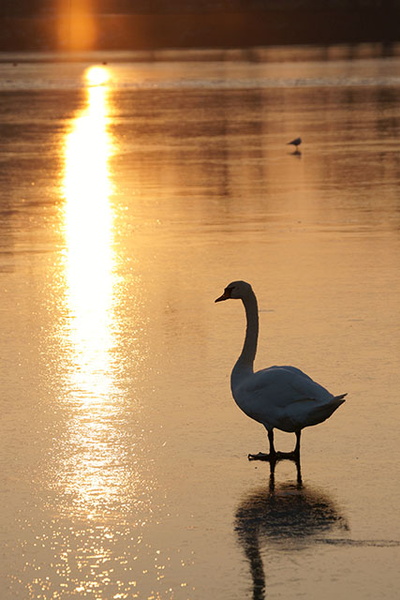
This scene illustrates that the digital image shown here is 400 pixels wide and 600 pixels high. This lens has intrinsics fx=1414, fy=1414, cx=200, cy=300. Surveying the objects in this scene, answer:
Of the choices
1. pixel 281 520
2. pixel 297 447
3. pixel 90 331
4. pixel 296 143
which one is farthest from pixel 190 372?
pixel 296 143

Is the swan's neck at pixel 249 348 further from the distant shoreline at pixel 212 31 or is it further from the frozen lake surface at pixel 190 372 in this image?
the distant shoreline at pixel 212 31

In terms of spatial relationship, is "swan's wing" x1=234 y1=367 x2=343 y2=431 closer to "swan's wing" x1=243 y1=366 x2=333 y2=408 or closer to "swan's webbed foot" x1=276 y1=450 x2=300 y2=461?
"swan's wing" x1=243 y1=366 x2=333 y2=408

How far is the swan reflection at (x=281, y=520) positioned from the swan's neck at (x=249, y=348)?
2.34ft

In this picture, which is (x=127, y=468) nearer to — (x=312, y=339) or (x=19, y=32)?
(x=312, y=339)

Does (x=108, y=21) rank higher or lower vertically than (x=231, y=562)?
higher

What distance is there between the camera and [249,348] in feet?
25.2

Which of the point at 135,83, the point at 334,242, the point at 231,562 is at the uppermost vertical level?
the point at 135,83

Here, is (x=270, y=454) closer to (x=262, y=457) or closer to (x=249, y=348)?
(x=262, y=457)

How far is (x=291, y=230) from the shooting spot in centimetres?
1523

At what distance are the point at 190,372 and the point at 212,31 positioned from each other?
370ft

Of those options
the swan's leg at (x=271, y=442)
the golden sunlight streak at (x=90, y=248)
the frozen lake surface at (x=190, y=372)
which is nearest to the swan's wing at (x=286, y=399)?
the swan's leg at (x=271, y=442)

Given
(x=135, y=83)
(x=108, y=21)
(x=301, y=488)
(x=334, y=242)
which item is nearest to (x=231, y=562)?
(x=301, y=488)

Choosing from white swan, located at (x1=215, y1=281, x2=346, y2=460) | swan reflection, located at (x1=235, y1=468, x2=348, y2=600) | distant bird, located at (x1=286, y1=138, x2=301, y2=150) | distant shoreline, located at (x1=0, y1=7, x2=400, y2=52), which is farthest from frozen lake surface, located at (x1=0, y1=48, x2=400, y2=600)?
distant shoreline, located at (x1=0, y1=7, x2=400, y2=52)

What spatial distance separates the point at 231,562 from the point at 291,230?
9.50m
